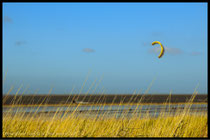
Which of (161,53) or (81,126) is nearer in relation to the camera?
(161,53)

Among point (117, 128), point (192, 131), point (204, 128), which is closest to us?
point (117, 128)

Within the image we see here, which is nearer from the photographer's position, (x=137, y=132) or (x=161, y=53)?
(x=161, y=53)

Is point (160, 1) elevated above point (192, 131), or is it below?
above

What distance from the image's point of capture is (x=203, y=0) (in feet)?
18.3

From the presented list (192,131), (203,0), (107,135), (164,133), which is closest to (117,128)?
(107,135)

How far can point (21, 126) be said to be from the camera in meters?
6.84

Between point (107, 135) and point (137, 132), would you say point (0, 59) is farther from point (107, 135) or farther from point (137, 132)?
point (137, 132)

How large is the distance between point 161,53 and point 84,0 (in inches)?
64.3

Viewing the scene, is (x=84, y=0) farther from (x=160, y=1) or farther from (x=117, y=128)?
(x=117, y=128)

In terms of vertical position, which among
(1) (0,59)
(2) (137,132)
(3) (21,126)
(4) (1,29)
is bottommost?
(3) (21,126)

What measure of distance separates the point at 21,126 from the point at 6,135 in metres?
1.14

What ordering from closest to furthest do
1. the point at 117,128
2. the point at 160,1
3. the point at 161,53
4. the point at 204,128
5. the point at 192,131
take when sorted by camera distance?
the point at 161,53 < the point at 160,1 < the point at 117,128 < the point at 192,131 < the point at 204,128

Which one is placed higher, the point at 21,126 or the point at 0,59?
the point at 0,59

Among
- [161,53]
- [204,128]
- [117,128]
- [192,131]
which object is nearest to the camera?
[161,53]
